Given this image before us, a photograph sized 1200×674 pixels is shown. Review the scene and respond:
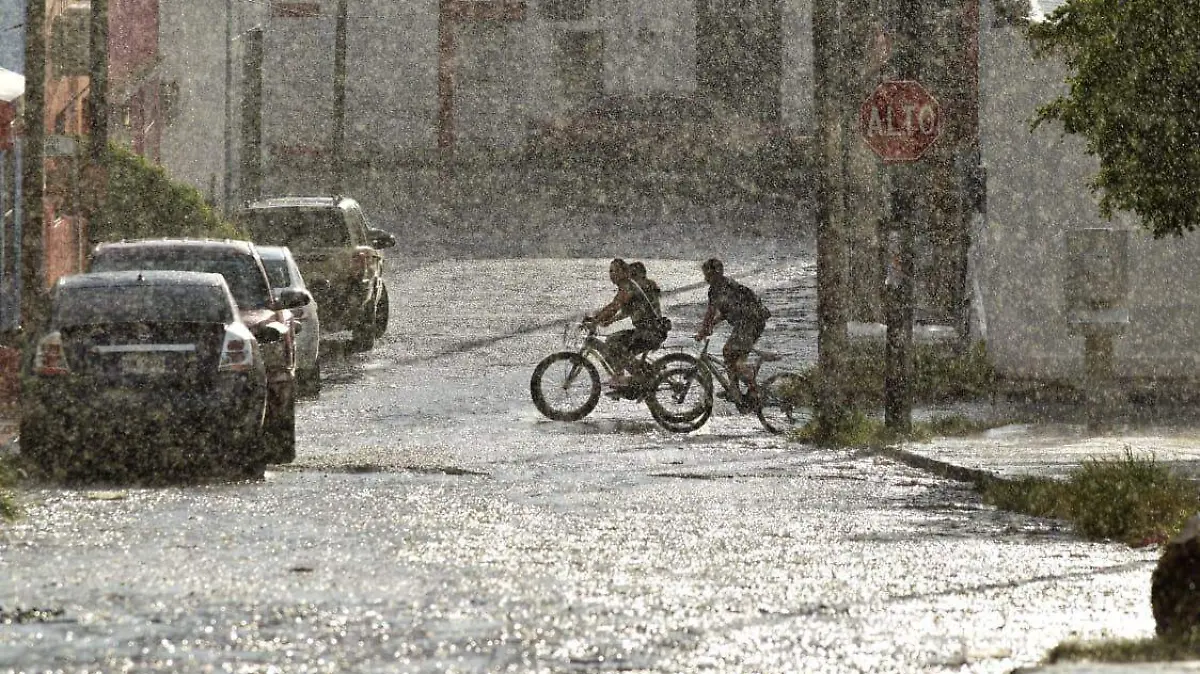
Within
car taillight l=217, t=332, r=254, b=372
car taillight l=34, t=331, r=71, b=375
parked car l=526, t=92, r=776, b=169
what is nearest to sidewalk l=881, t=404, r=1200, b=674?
car taillight l=217, t=332, r=254, b=372

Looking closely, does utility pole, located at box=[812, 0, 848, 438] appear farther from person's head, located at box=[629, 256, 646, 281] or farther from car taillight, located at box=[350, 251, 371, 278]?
car taillight, located at box=[350, 251, 371, 278]

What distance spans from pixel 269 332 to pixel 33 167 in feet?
18.8

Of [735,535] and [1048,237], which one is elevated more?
[1048,237]

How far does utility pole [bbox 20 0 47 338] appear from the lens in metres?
22.0

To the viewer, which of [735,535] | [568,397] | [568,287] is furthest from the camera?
[568,287]

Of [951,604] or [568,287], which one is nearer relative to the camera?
[951,604]

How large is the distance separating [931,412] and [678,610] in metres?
13.6

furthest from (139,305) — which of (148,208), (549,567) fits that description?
(148,208)

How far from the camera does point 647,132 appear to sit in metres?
59.0

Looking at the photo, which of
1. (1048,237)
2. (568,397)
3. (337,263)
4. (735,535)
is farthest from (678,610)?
(337,263)

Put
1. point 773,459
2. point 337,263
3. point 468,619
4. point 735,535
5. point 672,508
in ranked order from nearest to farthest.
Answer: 1. point 468,619
2. point 735,535
3. point 672,508
4. point 773,459
5. point 337,263

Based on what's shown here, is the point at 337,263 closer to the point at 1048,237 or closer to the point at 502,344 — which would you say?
the point at 502,344

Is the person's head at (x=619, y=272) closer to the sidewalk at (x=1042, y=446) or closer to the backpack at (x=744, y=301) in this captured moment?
the backpack at (x=744, y=301)

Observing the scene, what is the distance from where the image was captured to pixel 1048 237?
2466 cm
